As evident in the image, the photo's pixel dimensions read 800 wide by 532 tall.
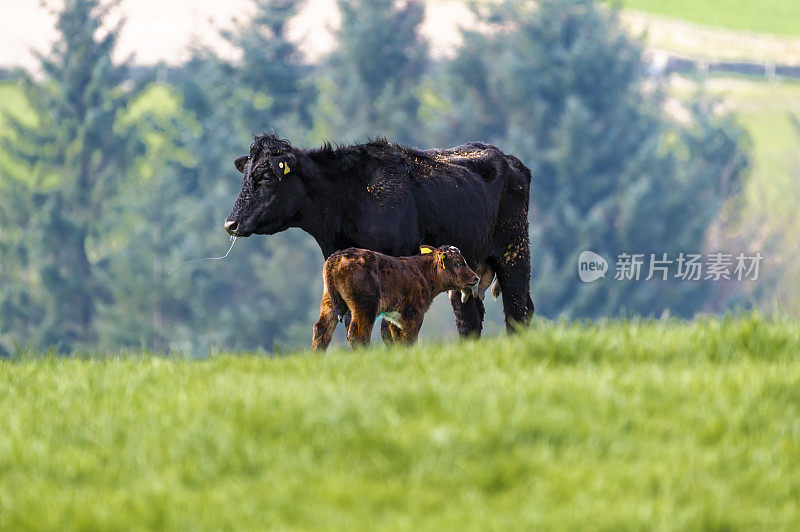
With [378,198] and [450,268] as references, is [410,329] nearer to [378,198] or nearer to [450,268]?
[450,268]

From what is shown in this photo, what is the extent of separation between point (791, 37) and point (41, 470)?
97.6 meters

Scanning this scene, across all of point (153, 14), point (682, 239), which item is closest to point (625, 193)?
point (682, 239)

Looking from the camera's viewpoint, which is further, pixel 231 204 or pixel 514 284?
pixel 231 204

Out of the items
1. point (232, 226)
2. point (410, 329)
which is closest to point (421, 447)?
point (410, 329)

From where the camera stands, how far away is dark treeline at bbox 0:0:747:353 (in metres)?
58.6

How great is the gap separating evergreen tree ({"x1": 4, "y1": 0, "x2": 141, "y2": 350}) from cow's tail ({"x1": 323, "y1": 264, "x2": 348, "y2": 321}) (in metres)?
53.8

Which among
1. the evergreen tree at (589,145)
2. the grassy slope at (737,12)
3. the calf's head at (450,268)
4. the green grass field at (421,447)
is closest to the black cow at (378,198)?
the calf's head at (450,268)

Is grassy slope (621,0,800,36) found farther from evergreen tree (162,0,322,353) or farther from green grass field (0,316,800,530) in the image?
green grass field (0,316,800,530)

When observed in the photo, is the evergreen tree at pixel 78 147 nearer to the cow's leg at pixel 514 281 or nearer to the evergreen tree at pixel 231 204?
the evergreen tree at pixel 231 204

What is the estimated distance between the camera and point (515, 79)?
209ft

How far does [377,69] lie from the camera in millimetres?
66438

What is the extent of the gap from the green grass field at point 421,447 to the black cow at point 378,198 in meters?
2.18

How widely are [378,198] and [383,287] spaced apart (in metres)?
1.10

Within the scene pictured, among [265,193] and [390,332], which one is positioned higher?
[265,193]
